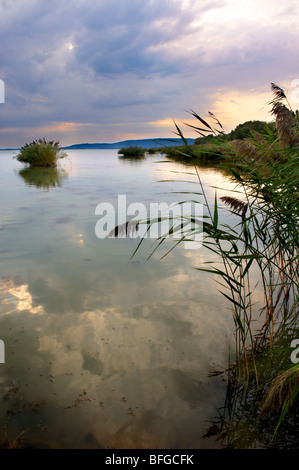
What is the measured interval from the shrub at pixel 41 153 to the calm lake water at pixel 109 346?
1481cm

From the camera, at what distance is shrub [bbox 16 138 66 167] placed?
18.2m

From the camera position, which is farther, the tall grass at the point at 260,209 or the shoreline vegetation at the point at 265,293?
the tall grass at the point at 260,209

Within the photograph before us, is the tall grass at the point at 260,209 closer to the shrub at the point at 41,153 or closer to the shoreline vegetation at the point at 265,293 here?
the shoreline vegetation at the point at 265,293

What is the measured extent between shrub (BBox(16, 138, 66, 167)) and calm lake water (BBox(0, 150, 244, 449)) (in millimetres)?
14813

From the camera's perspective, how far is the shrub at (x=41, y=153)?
18.2 m

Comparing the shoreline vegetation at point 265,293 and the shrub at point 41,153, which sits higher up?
the shrub at point 41,153

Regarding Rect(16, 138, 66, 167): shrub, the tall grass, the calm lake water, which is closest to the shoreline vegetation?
the tall grass

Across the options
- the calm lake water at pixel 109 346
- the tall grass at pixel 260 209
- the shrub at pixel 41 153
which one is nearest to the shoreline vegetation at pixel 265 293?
the tall grass at pixel 260 209

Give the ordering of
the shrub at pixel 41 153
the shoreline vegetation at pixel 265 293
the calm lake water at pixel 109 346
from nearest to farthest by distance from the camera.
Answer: the shoreline vegetation at pixel 265 293, the calm lake water at pixel 109 346, the shrub at pixel 41 153

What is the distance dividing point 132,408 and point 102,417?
A: 0.61ft

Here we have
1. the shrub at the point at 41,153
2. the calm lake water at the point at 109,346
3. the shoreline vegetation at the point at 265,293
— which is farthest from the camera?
the shrub at the point at 41,153

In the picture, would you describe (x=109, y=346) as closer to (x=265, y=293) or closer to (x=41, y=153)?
(x=265, y=293)

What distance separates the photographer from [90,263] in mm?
4203

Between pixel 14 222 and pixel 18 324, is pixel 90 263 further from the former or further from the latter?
pixel 14 222
